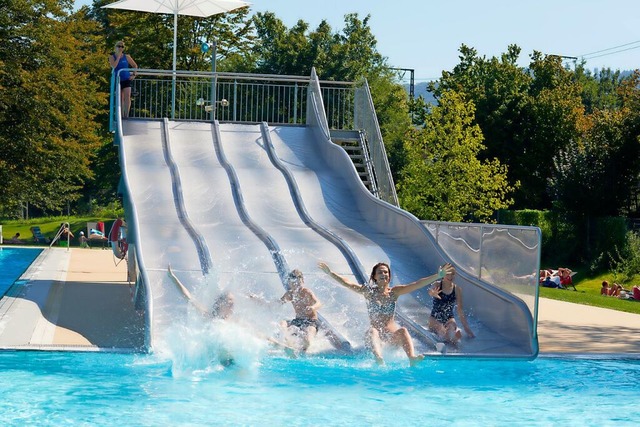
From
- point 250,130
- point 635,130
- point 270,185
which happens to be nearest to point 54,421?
point 270,185

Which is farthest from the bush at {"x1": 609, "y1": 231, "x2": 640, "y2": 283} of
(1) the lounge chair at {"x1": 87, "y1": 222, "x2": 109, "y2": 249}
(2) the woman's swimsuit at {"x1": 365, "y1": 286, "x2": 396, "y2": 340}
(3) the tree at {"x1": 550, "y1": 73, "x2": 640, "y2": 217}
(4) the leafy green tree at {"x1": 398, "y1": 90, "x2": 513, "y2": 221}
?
(2) the woman's swimsuit at {"x1": 365, "y1": 286, "x2": 396, "y2": 340}

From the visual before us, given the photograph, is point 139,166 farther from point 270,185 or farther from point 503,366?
point 503,366

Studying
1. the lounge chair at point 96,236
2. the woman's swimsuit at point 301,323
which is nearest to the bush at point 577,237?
the lounge chair at point 96,236

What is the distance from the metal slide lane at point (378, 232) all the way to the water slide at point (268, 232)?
0.02 m

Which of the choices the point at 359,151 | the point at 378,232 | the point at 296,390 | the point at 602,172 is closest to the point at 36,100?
the point at 359,151

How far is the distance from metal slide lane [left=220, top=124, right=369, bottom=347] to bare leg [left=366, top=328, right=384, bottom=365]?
64 cm

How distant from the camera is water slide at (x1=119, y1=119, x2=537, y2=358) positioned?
12.3 metres

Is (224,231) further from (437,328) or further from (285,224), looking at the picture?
(437,328)

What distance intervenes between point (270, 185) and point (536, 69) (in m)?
33.1

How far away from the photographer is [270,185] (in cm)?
1794

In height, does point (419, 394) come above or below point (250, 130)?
below

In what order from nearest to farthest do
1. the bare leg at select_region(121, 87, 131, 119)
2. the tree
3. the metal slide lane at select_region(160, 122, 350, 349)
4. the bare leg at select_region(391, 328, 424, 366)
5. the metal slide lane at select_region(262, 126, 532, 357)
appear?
the bare leg at select_region(391, 328, 424, 366) → the metal slide lane at select_region(262, 126, 532, 357) → the metal slide lane at select_region(160, 122, 350, 349) → the bare leg at select_region(121, 87, 131, 119) → the tree

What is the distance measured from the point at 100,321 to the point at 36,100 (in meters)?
23.6

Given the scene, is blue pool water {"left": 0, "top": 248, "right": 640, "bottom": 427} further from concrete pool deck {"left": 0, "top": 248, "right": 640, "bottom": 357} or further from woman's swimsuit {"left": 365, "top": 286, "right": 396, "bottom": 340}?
concrete pool deck {"left": 0, "top": 248, "right": 640, "bottom": 357}
